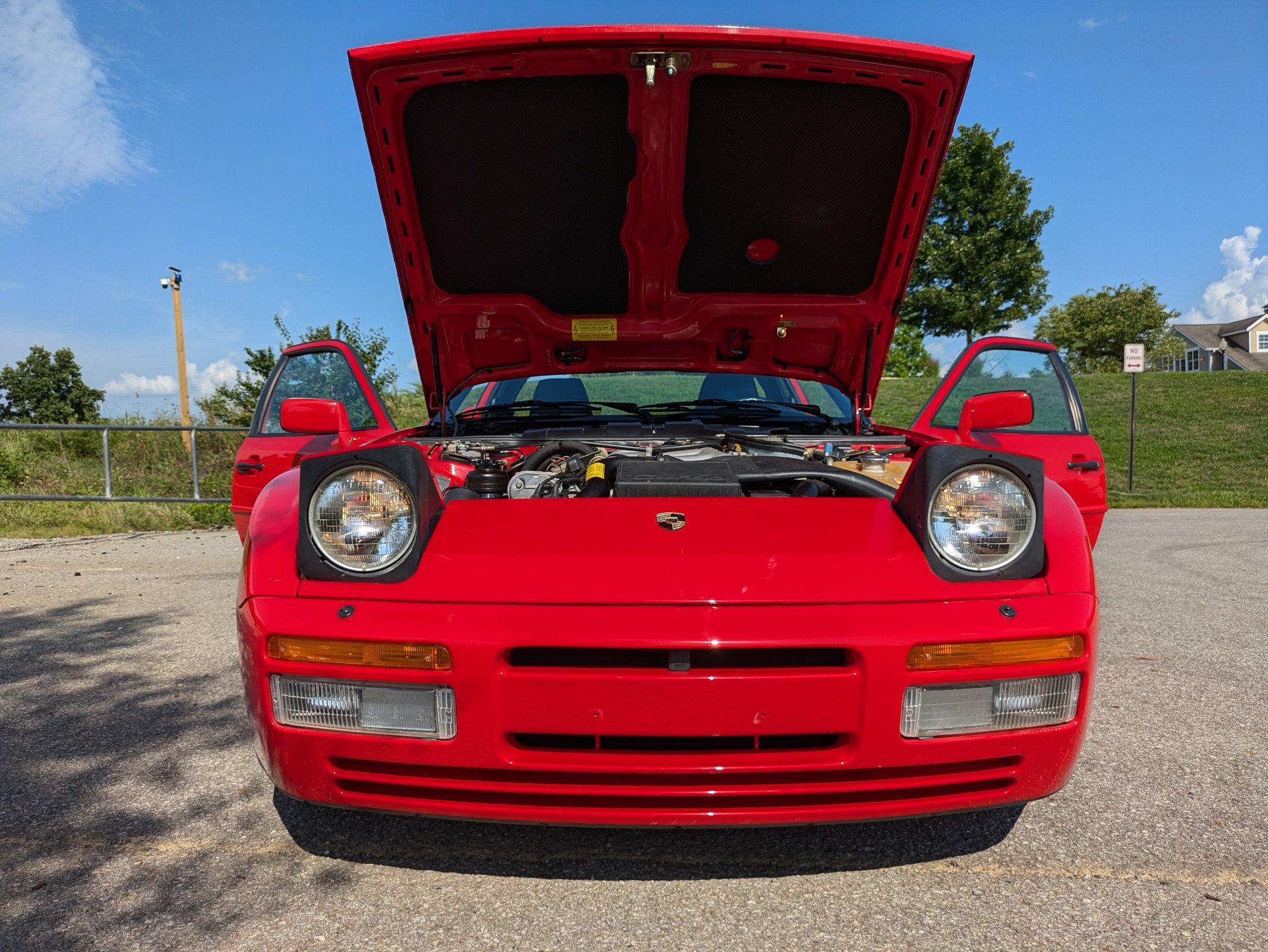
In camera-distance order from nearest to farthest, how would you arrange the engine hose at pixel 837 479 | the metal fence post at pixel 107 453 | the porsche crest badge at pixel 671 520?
1. the porsche crest badge at pixel 671 520
2. the engine hose at pixel 837 479
3. the metal fence post at pixel 107 453

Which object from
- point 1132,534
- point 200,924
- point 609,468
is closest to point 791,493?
point 609,468

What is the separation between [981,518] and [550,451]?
133 cm

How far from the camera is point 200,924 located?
1.59m

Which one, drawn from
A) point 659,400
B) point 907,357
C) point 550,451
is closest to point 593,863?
point 550,451

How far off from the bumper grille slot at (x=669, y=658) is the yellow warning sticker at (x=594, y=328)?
1922 mm

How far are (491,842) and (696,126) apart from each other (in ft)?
7.34

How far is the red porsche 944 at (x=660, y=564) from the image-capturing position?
5.03ft

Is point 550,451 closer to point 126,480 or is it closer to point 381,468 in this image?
point 381,468

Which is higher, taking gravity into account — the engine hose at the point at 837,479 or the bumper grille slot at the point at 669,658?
the engine hose at the point at 837,479

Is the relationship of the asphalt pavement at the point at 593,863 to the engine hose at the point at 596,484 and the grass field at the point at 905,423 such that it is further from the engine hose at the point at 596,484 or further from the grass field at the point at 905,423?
the grass field at the point at 905,423

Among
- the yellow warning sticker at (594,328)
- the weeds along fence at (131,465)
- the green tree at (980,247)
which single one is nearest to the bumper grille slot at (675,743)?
the yellow warning sticker at (594,328)

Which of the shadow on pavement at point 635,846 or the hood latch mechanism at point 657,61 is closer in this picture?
the shadow on pavement at point 635,846

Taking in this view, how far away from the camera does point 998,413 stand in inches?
101

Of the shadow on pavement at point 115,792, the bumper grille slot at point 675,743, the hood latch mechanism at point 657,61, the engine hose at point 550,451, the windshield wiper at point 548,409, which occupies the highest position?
the hood latch mechanism at point 657,61
